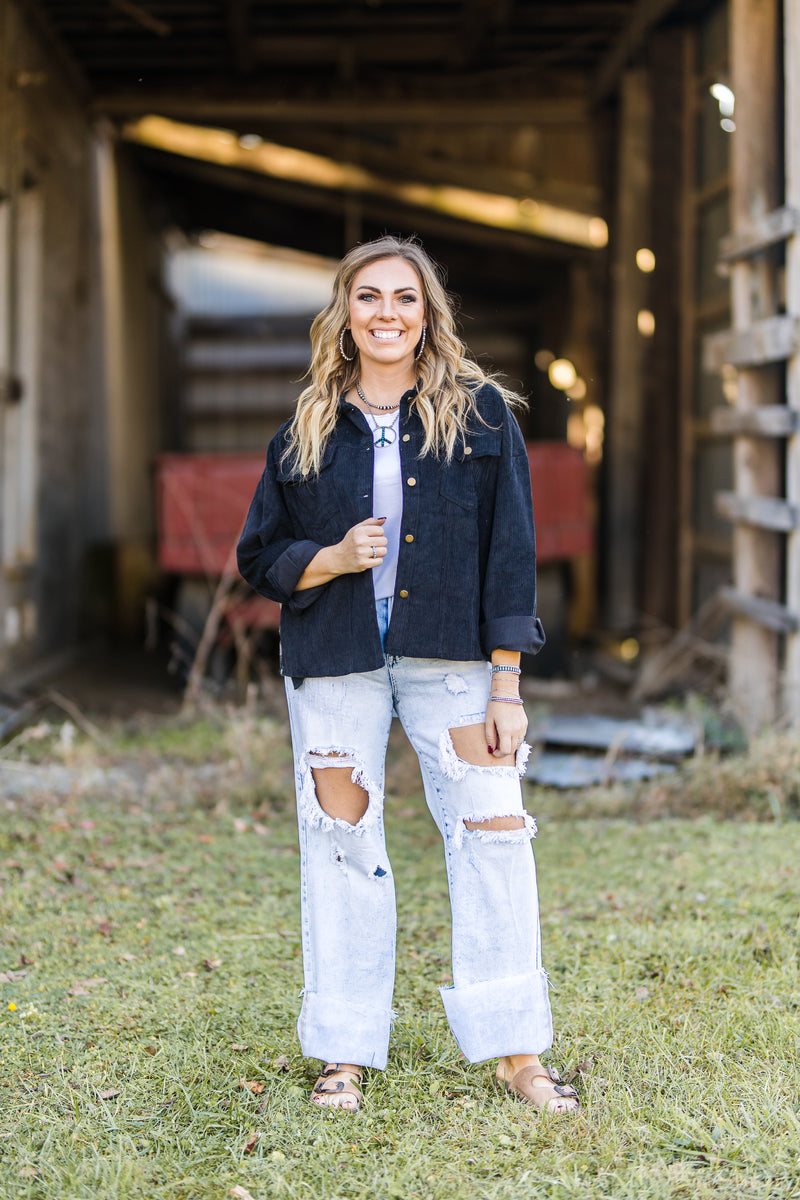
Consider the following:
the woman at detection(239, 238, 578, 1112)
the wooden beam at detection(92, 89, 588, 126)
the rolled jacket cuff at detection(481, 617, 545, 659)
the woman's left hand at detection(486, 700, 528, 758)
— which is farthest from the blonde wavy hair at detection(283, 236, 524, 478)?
the wooden beam at detection(92, 89, 588, 126)

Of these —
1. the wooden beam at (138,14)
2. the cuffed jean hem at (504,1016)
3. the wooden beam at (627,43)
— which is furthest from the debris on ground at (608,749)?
the wooden beam at (138,14)

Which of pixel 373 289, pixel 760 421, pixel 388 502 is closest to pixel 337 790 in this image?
pixel 388 502

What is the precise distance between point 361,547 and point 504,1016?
3.17 feet

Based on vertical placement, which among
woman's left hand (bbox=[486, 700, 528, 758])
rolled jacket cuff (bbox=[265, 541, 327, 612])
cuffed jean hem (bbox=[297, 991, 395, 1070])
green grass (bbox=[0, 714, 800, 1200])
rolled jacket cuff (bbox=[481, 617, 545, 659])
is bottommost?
green grass (bbox=[0, 714, 800, 1200])

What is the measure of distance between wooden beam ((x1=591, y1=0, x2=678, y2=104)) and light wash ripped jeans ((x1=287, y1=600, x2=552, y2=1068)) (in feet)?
19.8

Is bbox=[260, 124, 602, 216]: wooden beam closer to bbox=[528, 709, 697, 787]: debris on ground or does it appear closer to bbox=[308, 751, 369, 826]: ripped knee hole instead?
bbox=[528, 709, 697, 787]: debris on ground

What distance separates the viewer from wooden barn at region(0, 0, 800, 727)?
5.27 meters

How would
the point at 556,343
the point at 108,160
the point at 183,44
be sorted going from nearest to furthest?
the point at 183,44
the point at 108,160
the point at 556,343

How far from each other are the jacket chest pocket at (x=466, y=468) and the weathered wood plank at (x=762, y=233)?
2.98 meters

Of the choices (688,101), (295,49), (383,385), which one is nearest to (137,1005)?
(383,385)

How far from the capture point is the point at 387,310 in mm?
2320

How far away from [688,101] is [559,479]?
2525 millimetres

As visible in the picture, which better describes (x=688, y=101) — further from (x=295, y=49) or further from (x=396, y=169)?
(x=396, y=169)

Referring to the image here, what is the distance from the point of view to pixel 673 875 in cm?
373
